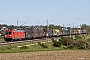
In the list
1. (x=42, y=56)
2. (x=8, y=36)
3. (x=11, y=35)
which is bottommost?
(x=42, y=56)

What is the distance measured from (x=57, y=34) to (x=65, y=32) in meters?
14.8

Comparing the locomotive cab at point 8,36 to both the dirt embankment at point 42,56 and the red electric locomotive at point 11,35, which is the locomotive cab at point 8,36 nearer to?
the red electric locomotive at point 11,35

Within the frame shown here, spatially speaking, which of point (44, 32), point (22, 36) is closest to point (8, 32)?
point (22, 36)

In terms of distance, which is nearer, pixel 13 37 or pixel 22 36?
pixel 13 37

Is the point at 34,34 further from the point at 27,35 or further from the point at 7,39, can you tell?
the point at 7,39

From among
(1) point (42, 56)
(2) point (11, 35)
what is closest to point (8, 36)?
(2) point (11, 35)

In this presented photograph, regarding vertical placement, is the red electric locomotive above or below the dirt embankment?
above

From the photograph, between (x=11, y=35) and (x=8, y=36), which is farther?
(x=11, y=35)

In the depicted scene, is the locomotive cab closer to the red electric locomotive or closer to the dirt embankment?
the red electric locomotive

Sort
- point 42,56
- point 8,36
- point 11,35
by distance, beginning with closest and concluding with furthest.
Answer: point 42,56
point 8,36
point 11,35

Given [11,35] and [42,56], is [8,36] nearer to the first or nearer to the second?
[11,35]

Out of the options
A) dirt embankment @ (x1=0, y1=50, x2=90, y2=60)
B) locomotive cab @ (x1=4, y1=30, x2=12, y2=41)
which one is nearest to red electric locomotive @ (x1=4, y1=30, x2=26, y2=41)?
locomotive cab @ (x1=4, y1=30, x2=12, y2=41)

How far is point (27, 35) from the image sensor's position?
87562mm

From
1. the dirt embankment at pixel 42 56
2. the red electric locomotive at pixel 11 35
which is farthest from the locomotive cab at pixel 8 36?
the dirt embankment at pixel 42 56
